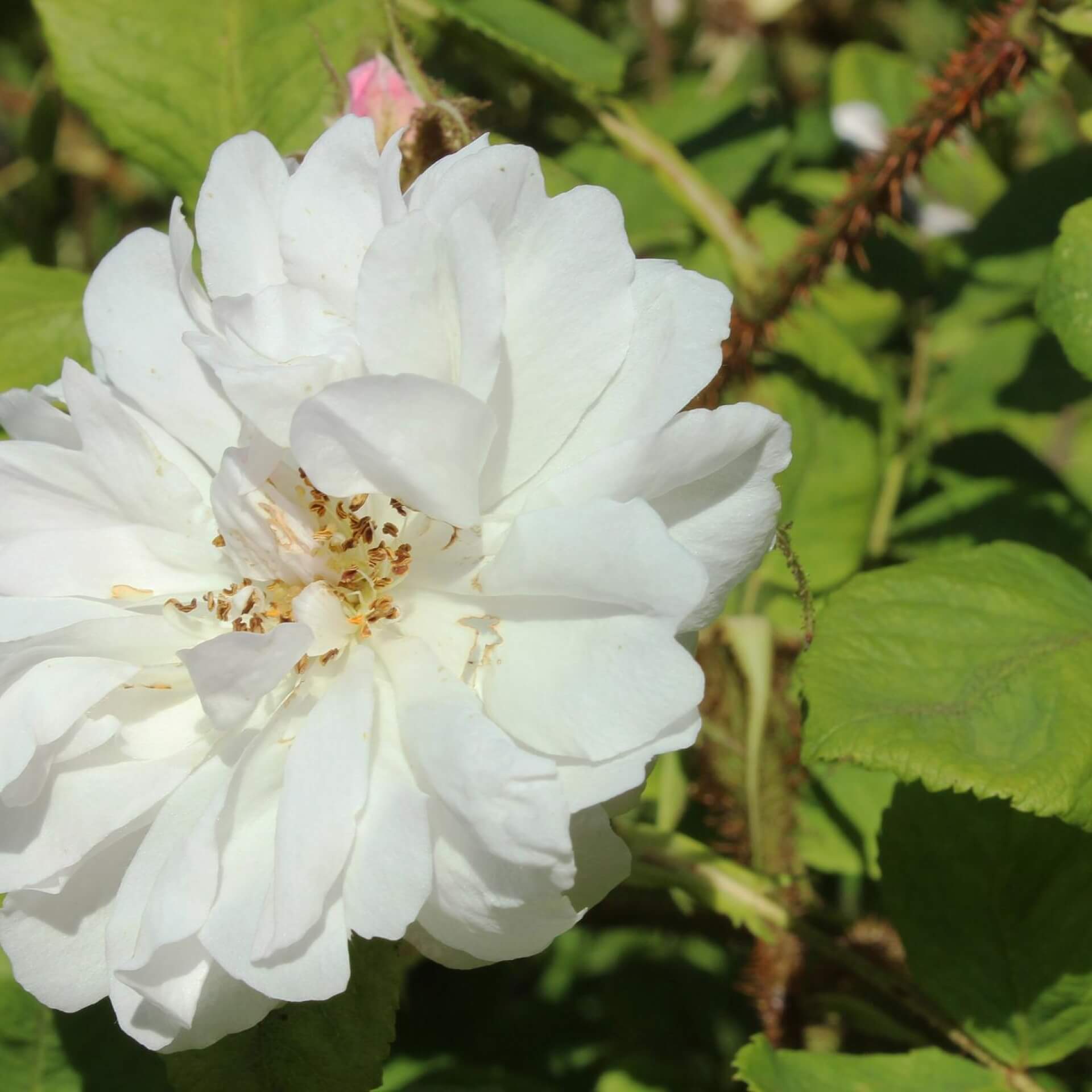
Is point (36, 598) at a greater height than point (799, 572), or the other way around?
point (799, 572)

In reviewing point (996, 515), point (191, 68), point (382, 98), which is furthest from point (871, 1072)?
point (191, 68)

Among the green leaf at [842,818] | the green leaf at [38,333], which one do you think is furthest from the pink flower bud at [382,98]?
the green leaf at [842,818]

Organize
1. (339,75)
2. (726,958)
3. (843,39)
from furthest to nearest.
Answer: (843,39) < (726,958) < (339,75)

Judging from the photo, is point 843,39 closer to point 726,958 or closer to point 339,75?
point 339,75

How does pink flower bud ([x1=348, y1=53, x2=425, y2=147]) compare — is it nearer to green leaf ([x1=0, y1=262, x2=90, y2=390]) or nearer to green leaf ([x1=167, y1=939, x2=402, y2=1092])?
green leaf ([x1=0, y1=262, x2=90, y2=390])

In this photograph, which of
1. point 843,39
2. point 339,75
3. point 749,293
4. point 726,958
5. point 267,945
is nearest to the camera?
point 267,945

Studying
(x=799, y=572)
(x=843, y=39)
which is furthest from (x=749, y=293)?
(x=843, y=39)

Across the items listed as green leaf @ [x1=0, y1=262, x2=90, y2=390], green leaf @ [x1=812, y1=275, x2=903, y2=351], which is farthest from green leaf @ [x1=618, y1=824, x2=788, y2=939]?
green leaf @ [x1=812, y1=275, x2=903, y2=351]
